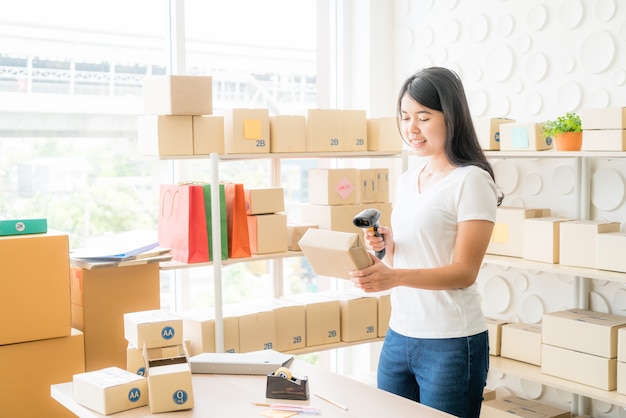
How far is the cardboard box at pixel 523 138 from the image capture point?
3363 mm

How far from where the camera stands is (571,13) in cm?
347

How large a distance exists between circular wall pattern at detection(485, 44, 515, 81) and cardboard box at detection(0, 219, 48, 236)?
2.29m

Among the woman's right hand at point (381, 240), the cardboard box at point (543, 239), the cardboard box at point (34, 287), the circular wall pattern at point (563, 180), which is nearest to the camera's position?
the woman's right hand at point (381, 240)

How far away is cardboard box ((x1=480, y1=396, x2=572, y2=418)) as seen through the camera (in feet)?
11.3

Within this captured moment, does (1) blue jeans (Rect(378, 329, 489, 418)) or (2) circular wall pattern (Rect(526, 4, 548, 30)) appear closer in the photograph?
(1) blue jeans (Rect(378, 329, 489, 418))

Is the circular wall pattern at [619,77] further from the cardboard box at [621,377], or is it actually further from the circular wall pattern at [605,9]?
the cardboard box at [621,377]

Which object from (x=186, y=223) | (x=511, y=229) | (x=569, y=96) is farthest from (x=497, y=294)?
(x=186, y=223)

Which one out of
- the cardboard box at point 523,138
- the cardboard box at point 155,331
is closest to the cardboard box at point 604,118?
the cardboard box at point 523,138

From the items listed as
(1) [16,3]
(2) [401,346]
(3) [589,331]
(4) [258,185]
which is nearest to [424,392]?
(2) [401,346]

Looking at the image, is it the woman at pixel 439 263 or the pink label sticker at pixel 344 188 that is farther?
the pink label sticker at pixel 344 188

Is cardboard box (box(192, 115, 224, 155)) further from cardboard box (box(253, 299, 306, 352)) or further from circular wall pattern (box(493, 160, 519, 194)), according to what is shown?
circular wall pattern (box(493, 160, 519, 194))

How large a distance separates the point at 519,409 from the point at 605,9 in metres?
1.85

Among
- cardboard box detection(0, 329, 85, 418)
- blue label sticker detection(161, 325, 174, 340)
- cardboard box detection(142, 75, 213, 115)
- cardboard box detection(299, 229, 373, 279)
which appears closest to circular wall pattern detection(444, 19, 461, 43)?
cardboard box detection(142, 75, 213, 115)

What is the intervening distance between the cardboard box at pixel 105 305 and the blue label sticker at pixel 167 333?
0.98m
